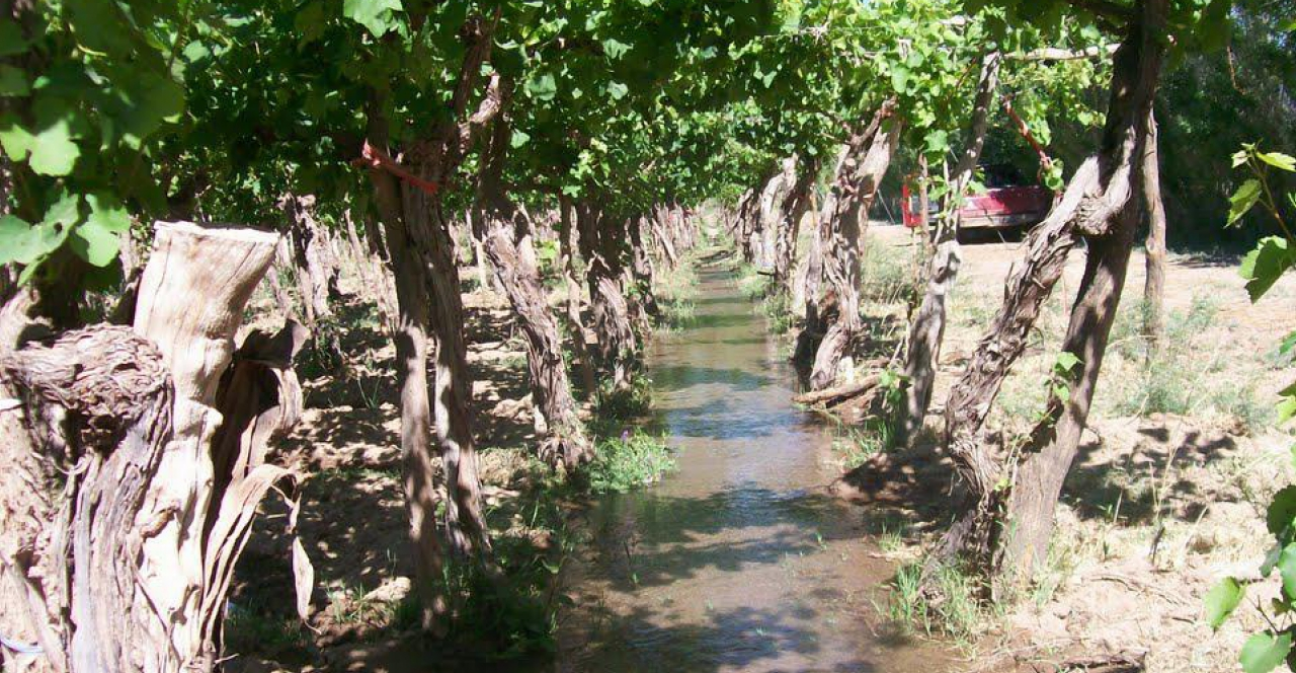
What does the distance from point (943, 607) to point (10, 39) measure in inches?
216

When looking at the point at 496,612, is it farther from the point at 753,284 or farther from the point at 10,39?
the point at 753,284

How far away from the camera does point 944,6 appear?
985 cm

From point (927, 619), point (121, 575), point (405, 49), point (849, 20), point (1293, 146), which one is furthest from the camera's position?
point (1293, 146)

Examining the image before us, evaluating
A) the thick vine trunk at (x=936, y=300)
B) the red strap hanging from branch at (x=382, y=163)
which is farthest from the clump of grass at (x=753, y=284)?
the red strap hanging from branch at (x=382, y=163)

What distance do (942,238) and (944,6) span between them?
6.81ft

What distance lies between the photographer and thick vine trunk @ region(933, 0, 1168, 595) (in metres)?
5.69

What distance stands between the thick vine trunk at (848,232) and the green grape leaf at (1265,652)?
8.45m

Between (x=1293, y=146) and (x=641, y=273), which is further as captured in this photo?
(x=641, y=273)

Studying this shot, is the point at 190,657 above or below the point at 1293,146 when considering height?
below

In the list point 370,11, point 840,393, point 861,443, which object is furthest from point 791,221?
point 370,11

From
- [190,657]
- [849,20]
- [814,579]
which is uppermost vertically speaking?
[849,20]

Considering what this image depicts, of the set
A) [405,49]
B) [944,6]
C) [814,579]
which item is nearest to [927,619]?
[814,579]

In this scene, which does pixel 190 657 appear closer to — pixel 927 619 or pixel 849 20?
pixel 927 619

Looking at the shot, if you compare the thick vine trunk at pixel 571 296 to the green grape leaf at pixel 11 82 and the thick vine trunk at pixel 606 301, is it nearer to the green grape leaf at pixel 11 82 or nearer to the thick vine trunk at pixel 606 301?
the thick vine trunk at pixel 606 301
